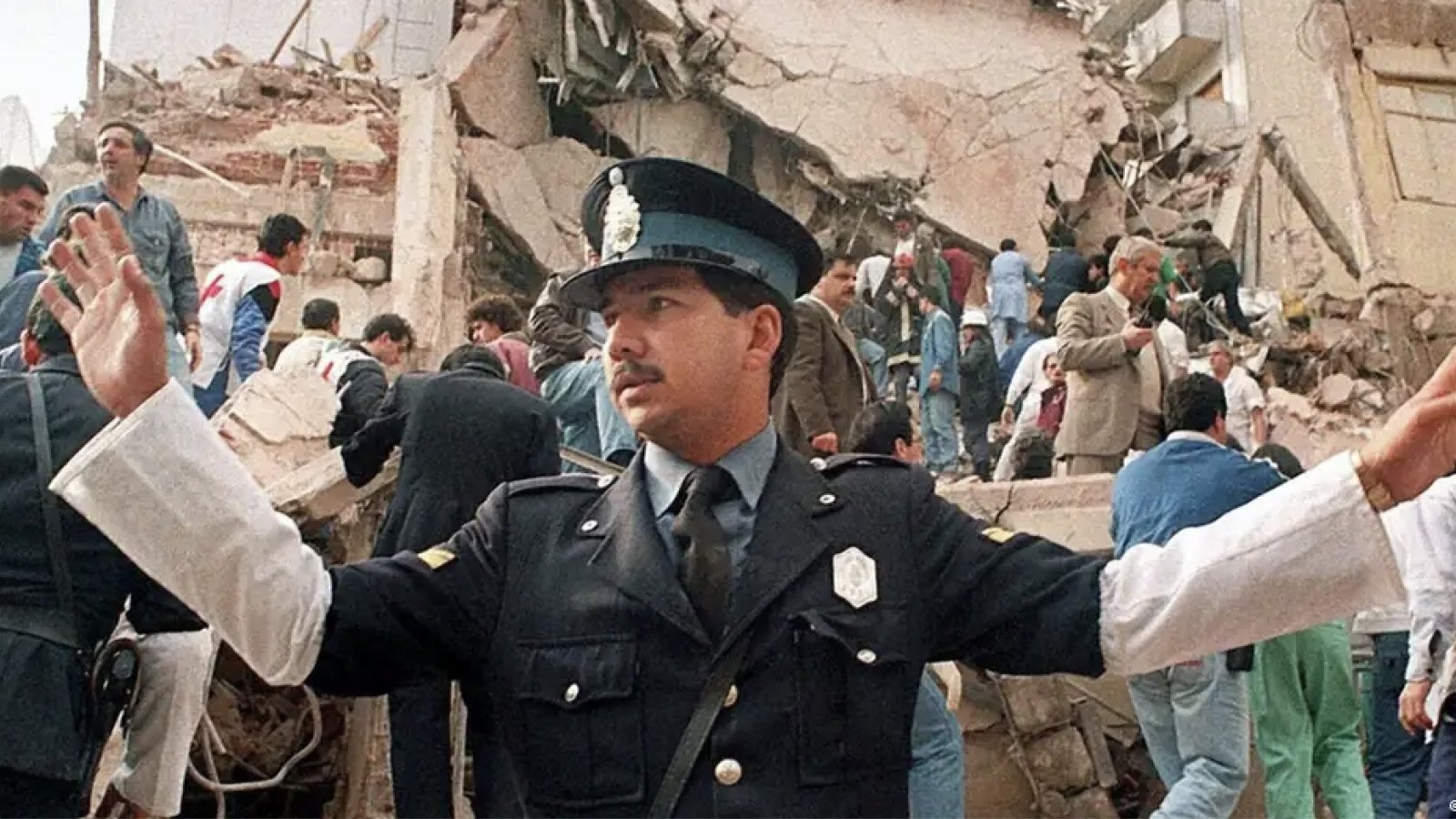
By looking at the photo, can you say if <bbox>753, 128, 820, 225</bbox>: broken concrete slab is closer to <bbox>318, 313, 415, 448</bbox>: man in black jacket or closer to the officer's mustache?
<bbox>318, 313, 415, 448</bbox>: man in black jacket

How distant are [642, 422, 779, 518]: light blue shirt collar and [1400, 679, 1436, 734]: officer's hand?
258 cm

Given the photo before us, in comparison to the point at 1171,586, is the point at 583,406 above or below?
above

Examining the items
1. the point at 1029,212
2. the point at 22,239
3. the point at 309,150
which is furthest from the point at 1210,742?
the point at 1029,212

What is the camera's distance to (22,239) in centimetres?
500

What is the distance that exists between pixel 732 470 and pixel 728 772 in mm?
456

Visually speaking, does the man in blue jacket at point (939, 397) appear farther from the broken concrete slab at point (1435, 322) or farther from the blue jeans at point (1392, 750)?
the broken concrete slab at point (1435, 322)

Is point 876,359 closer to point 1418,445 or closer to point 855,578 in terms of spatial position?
point 855,578

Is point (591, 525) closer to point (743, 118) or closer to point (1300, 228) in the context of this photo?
point (743, 118)

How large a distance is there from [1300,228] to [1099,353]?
12.2 m

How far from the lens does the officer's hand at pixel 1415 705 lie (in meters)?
3.70

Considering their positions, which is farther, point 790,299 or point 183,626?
point 183,626

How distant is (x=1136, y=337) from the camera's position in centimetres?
567

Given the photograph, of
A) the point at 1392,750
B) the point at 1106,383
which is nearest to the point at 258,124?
the point at 1106,383

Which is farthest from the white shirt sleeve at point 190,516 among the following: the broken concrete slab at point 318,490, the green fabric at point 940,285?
the green fabric at point 940,285
